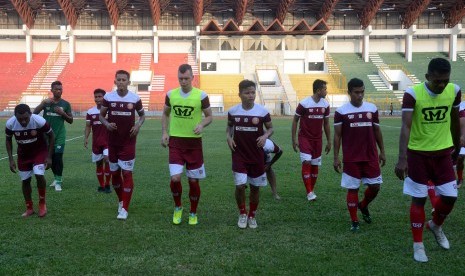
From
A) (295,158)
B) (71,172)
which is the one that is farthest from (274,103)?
(71,172)

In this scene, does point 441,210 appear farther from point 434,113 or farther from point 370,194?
point 370,194

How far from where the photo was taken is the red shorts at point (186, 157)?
6.84 metres

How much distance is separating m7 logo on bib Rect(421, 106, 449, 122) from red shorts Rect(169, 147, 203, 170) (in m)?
3.07

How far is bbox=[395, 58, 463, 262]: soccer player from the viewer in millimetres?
5133

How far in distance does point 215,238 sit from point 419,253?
235 centimetres

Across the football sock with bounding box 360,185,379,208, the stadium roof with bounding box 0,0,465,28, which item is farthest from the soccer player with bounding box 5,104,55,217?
the stadium roof with bounding box 0,0,465,28

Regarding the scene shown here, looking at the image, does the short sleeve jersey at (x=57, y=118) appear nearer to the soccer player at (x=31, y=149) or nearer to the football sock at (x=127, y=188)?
the soccer player at (x=31, y=149)

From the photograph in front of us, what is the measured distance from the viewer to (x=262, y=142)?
634cm

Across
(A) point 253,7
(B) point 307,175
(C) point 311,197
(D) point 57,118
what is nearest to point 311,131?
(B) point 307,175

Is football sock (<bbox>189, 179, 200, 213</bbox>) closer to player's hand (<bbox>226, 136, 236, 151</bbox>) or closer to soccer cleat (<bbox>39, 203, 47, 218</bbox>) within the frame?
player's hand (<bbox>226, 136, 236, 151</bbox>)

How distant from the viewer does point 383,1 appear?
58250 mm

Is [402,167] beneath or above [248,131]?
beneath

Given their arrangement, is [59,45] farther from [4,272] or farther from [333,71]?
[4,272]

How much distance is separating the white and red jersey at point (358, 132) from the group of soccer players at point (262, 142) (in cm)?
1
